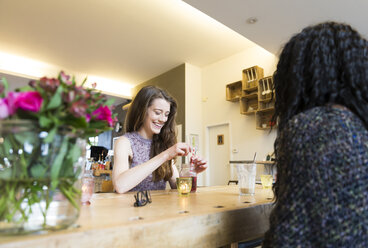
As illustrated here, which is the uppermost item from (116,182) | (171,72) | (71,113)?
→ (171,72)

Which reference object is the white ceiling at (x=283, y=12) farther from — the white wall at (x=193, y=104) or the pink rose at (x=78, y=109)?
the pink rose at (x=78, y=109)

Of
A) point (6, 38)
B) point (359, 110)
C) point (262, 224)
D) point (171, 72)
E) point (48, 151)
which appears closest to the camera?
point (48, 151)

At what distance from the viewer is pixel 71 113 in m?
0.49

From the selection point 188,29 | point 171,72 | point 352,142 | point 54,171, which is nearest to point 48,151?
point 54,171

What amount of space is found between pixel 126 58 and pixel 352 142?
5.78 metres

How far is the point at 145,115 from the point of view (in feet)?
5.81

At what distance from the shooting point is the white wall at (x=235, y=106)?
4934mm

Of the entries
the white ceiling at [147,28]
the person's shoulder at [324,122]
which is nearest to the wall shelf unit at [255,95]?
the white ceiling at [147,28]

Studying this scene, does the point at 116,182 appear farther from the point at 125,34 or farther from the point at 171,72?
the point at 171,72

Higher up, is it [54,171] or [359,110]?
[359,110]

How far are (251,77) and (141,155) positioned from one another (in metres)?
3.82

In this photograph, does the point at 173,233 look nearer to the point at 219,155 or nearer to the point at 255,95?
the point at 255,95

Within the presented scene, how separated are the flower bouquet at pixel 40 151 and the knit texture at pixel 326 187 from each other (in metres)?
0.43

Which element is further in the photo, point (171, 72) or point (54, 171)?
point (171, 72)
